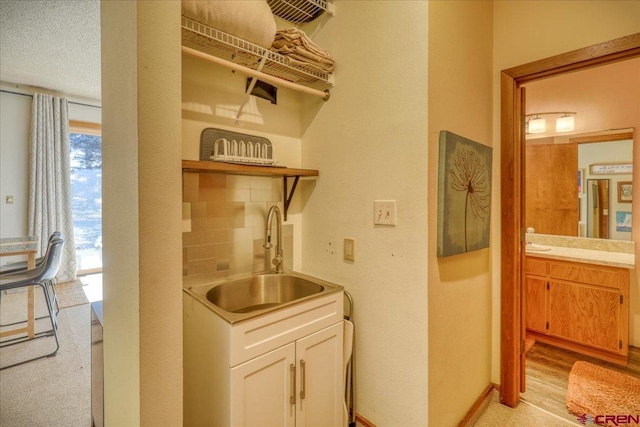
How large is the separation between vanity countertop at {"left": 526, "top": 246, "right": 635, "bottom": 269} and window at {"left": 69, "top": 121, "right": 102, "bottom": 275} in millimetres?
5648

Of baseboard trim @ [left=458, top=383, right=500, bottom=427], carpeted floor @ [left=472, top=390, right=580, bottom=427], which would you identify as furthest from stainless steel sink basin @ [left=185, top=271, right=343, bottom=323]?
carpeted floor @ [left=472, top=390, right=580, bottom=427]

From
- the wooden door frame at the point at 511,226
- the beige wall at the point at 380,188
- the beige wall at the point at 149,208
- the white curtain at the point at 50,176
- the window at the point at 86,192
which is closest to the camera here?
the beige wall at the point at 149,208

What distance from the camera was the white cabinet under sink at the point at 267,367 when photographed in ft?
3.69

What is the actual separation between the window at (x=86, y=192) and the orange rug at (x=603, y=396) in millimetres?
5717

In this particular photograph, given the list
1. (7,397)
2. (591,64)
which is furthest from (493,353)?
(7,397)

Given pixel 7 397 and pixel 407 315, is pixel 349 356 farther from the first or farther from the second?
pixel 7 397

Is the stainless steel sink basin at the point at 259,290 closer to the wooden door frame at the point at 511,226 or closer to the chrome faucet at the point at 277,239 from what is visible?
the chrome faucet at the point at 277,239

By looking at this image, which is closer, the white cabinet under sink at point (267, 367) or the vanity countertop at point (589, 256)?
the white cabinet under sink at point (267, 367)

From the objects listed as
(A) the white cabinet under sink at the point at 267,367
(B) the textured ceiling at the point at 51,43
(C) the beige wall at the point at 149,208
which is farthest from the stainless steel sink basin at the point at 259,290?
(B) the textured ceiling at the point at 51,43

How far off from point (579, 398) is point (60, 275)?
228 inches

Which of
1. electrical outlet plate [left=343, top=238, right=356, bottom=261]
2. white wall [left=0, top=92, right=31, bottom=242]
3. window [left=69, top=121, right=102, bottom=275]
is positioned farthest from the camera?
window [left=69, top=121, right=102, bottom=275]

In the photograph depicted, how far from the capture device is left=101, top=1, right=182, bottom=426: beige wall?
864 mm

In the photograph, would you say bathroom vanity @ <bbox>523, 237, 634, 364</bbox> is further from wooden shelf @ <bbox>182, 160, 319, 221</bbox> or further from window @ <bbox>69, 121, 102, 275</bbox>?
window @ <bbox>69, 121, 102, 275</bbox>

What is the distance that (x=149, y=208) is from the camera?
88 cm
